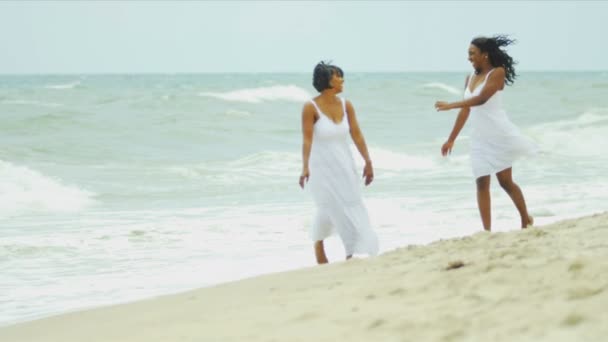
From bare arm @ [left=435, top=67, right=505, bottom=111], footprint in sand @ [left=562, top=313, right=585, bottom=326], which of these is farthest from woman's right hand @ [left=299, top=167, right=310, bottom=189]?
footprint in sand @ [left=562, top=313, right=585, bottom=326]

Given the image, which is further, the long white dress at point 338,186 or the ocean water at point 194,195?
the ocean water at point 194,195

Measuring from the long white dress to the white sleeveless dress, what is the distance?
3.05 ft

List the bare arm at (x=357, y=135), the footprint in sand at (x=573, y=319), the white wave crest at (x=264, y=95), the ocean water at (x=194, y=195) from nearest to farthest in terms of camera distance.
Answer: the footprint in sand at (x=573, y=319), the bare arm at (x=357, y=135), the ocean water at (x=194, y=195), the white wave crest at (x=264, y=95)

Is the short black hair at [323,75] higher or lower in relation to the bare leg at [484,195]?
higher

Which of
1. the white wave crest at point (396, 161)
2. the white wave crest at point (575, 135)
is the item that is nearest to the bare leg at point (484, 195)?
the white wave crest at point (396, 161)

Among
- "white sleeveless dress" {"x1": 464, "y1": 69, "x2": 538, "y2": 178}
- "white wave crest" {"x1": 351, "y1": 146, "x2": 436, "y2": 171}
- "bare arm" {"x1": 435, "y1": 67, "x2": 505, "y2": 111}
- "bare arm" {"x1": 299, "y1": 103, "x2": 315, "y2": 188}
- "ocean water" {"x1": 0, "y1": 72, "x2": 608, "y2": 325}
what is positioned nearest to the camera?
"bare arm" {"x1": 299, "y1": 103, "x2": 315, "y2": 188}

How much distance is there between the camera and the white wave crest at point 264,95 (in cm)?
4047

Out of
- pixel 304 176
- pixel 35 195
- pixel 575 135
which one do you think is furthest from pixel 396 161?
pixel 304 176

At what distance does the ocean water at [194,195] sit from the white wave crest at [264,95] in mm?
9434

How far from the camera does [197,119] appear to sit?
28984mm

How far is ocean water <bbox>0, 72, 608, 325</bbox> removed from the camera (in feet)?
26.5

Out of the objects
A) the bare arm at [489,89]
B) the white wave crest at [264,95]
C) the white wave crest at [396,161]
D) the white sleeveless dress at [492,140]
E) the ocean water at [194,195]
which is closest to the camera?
the bare arm at [489,89]

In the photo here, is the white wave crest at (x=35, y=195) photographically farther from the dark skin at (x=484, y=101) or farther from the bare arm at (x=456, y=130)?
the dark skin at (x=484, y=101)

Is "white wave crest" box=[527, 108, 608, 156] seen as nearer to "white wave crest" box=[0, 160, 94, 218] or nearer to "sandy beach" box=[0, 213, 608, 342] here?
"white wave crest" box=[0, 160, 94, 218]
